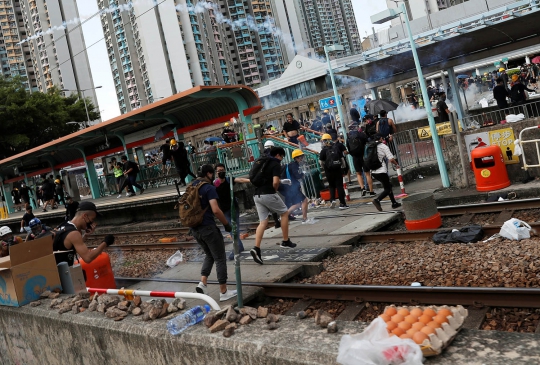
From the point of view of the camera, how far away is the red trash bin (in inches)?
440

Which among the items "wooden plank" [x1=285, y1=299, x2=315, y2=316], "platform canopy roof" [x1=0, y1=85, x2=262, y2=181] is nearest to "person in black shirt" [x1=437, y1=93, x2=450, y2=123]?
"platform canopy roof" [x1=0, y1=85, x2=262, y2=181]

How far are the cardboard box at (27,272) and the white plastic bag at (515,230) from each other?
6121 mm

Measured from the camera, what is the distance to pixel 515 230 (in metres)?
7.58

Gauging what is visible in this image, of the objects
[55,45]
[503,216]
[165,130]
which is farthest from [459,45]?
[55,45]

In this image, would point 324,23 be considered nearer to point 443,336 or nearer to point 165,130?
point 165,130

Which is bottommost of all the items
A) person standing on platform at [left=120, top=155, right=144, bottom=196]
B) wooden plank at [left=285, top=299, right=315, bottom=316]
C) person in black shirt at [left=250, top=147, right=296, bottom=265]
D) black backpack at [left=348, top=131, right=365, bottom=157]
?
wooden plank at [left=285, top=299, right=315, bottom=316]

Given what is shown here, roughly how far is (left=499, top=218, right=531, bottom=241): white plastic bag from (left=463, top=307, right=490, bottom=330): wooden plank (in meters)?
2.61

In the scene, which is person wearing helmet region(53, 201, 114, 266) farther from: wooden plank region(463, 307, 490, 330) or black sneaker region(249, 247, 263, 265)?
wooden plank region(463, 307, 490, 330)

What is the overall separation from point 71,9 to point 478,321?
144812 millimetres

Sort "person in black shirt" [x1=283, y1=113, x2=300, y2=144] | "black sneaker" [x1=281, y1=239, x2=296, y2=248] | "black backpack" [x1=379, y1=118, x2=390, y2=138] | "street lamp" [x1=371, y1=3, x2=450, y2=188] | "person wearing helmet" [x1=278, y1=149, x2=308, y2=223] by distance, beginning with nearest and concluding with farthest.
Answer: "black sneaker" [x1=281, y1=239, x2=296, y2=248], "person wearing helmet" [x1=278, y1=149, x2=308, y2=223], "street lamp" [x1=371, y1=3, x2=450, y2=188], "black backpack" [x1=379, y1=118, x2=390, y2=138], "person in black shirt" [x1=283, y1=113, x2=300, y2=144]

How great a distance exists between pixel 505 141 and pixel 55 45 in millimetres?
131638

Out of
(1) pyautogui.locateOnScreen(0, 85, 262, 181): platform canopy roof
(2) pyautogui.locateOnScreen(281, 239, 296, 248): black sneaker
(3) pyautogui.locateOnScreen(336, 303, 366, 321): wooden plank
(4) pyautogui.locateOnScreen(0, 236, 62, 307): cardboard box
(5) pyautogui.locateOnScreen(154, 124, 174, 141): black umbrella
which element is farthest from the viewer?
(5) pyautogui.locateOnScreen(154, 124, 174, 141): black umbrella

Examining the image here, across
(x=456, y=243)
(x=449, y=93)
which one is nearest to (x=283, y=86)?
(x=449, y=93)

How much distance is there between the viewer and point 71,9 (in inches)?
5251
